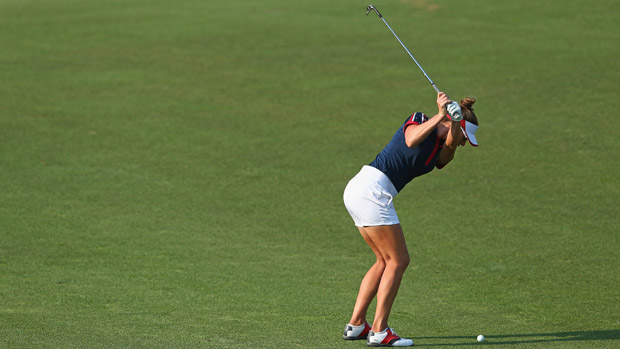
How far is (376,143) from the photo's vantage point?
15.3 m

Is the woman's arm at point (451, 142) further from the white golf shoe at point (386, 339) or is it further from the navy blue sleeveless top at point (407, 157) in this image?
Result: the white golf shoe at point (386, 339)

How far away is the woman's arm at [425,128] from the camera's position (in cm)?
686

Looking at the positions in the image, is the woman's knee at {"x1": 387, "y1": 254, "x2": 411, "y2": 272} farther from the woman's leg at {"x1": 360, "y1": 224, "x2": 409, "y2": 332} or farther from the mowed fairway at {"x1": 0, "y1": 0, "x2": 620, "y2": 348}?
the mowed fairway at {"x1": 0, "y1": 0, "x2": 620, "y2": 348}

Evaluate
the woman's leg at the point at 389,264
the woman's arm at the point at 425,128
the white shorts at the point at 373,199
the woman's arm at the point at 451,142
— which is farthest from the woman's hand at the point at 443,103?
the woman's leg at the point at 389,264

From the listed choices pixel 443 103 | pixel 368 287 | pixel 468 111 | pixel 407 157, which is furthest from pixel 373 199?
pixel 468 111

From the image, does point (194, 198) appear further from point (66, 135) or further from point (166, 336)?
point (166, 336)

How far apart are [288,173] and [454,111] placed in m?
7.14

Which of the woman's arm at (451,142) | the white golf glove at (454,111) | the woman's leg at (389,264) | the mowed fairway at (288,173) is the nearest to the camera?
the white golf glove at (454,111)

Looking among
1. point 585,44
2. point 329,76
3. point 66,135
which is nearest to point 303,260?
point 66,135

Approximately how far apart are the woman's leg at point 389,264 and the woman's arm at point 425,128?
29.7 inches

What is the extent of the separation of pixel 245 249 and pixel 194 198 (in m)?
2.33

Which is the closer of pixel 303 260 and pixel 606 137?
pixel 303 260

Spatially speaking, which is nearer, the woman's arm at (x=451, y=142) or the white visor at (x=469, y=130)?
the woman's arm at (x=451, y=142)

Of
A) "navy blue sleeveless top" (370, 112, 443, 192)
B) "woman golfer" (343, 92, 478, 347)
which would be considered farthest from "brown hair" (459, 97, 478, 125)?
"navy blue sleeveless top" (370, 112, 443, 192)
